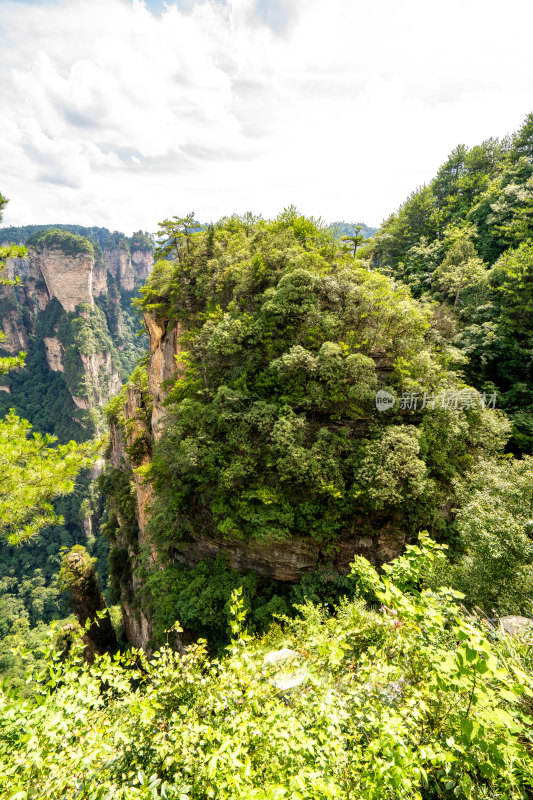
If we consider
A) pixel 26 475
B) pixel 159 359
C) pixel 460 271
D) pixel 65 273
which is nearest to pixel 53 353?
pixel 65 273

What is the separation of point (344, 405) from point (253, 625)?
8973 millimetres

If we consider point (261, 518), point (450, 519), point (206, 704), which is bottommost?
point (450, 519)

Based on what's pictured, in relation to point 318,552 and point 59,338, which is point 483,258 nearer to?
point 318,552

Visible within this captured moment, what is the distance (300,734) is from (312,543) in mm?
10758

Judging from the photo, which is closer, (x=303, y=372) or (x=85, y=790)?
(x=85, y=790)

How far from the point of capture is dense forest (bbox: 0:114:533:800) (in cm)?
303

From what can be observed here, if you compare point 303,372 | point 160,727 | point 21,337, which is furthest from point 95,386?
point 160,727

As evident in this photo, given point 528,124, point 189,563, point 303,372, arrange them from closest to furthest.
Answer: point 303,372 → point 189,563 → point 528,124

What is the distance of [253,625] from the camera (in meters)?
11.9

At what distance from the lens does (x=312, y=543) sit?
13281 millimetres

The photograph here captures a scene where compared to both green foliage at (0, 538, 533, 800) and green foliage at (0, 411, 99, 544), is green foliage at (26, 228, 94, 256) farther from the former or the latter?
green foliage at (0, 538, 533, 800)

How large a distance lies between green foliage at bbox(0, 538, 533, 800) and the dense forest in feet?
0.10

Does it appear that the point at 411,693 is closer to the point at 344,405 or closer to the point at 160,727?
the point at 160,727

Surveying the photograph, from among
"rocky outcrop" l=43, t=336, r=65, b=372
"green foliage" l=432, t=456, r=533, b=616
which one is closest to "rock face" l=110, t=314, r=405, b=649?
"green foliage" l=432, t=456, r=533, b=616
